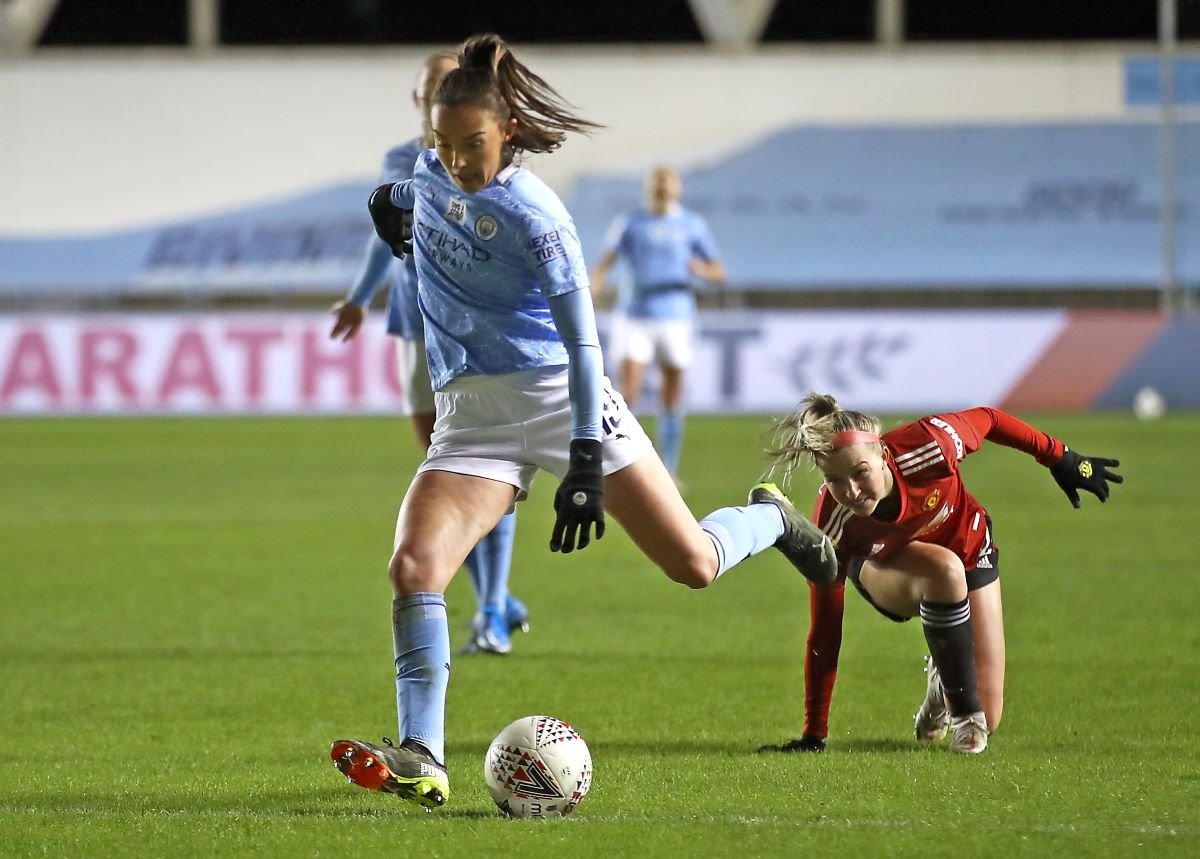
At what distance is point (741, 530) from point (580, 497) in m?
0.92

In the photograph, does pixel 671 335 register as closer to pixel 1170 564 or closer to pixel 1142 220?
pixel 1170 564

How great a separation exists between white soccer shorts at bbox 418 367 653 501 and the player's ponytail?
1.96 feet

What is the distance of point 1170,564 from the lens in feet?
32.7

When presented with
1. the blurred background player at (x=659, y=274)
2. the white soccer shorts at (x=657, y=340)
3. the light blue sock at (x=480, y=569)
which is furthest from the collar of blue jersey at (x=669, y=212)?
the light blue sock at (x=480, y=569)

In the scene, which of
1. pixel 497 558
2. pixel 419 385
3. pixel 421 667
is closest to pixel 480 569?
pixel 497 558

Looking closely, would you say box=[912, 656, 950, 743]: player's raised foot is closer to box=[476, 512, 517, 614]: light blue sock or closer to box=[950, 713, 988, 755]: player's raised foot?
box=[950, 713, 988, 755]: player's raised foot

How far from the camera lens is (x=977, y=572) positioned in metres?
5.79

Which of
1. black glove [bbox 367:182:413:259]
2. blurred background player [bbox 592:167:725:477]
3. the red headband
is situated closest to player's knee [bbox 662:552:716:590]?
the red headband

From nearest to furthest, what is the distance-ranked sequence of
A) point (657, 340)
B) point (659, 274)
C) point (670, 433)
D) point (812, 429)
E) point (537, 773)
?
point (537, 773) → point (812, 429) → point (670, 433) → point (657, 340) → point (659, 274)

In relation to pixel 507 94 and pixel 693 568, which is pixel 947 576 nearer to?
pixel 693 568

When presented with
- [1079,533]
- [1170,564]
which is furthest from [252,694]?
[1079,533]

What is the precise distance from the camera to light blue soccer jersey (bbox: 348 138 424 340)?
7094 millimetres

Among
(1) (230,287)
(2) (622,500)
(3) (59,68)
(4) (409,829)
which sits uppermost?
(2) (622,500)

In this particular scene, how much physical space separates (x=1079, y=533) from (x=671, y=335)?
474 centimetres
